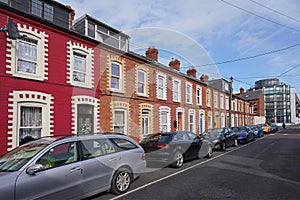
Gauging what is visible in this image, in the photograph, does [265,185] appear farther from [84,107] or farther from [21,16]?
[21,16]

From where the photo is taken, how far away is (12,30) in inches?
337

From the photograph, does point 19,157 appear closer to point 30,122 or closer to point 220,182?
point 30,122

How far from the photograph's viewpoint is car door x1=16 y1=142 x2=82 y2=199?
161 inches

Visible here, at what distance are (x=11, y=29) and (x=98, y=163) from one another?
6787 mm

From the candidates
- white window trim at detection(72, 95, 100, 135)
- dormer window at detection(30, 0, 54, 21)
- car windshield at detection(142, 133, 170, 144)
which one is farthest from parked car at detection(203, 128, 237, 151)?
dormer window at detection(30, 0, 54, 21)

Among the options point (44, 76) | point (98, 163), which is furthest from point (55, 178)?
point (44, 76)

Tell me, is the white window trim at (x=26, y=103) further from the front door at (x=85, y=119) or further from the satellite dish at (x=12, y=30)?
the satellite dish at (x=12, y=30)

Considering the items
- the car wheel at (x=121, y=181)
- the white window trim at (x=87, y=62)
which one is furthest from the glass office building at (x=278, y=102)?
the car wheel at (x=121, y=181)

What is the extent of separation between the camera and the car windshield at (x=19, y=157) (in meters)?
4.33

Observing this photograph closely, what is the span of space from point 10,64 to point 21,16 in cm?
212

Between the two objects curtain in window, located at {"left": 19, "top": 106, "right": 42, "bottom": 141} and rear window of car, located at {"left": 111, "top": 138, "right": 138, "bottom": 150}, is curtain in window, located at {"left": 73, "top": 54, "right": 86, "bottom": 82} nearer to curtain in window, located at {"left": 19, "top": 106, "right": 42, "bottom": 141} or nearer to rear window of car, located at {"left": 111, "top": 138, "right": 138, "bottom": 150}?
curtain in window, located at {"left": 19, "top": 106, "right": 42, "bottom": 141}

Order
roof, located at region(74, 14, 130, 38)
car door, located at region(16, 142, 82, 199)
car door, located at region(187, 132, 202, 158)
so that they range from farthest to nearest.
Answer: roof, located at region(74, 14, 130, 38) < car door, located at region(187, 132, 202, 158) < car door, located at region(16, 142, 82, 199)

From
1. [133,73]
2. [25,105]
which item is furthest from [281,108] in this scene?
[25,105]

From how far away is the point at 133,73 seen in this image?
590 inches
